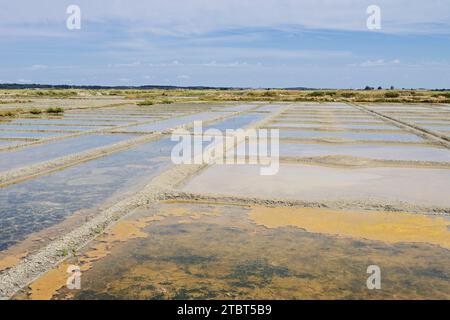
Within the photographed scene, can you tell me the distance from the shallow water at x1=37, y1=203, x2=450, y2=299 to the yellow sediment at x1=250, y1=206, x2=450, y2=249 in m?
0.07

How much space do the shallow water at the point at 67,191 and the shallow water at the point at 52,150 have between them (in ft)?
4.31

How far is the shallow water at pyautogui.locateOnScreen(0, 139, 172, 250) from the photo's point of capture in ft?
17.6

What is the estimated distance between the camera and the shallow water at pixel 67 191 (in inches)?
212

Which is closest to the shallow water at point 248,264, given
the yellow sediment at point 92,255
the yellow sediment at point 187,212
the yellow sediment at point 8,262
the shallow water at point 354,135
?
the yellow sediment at point 92,255

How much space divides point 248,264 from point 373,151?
804cm

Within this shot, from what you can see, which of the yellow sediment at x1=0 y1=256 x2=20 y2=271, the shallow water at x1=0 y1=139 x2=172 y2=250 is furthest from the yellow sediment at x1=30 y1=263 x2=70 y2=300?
the shallow water at x1=0 y1=139 x2=172 y2=250

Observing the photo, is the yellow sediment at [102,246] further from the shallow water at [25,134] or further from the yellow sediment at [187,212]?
the shallow water at [25,134]

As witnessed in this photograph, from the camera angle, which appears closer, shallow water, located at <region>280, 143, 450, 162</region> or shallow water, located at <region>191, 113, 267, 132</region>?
shallow water, located at <region>280, 143, 450, 162</region>

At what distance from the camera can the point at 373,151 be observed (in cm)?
1129

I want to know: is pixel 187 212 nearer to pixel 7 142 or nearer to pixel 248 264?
pixel 248 264

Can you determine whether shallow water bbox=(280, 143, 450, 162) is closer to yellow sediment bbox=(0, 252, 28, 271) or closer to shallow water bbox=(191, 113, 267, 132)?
shallow water bbox=(191, 113, 267, 132)

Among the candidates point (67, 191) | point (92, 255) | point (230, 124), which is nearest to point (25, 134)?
point (230, 124)

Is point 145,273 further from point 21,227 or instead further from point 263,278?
point 21,227
